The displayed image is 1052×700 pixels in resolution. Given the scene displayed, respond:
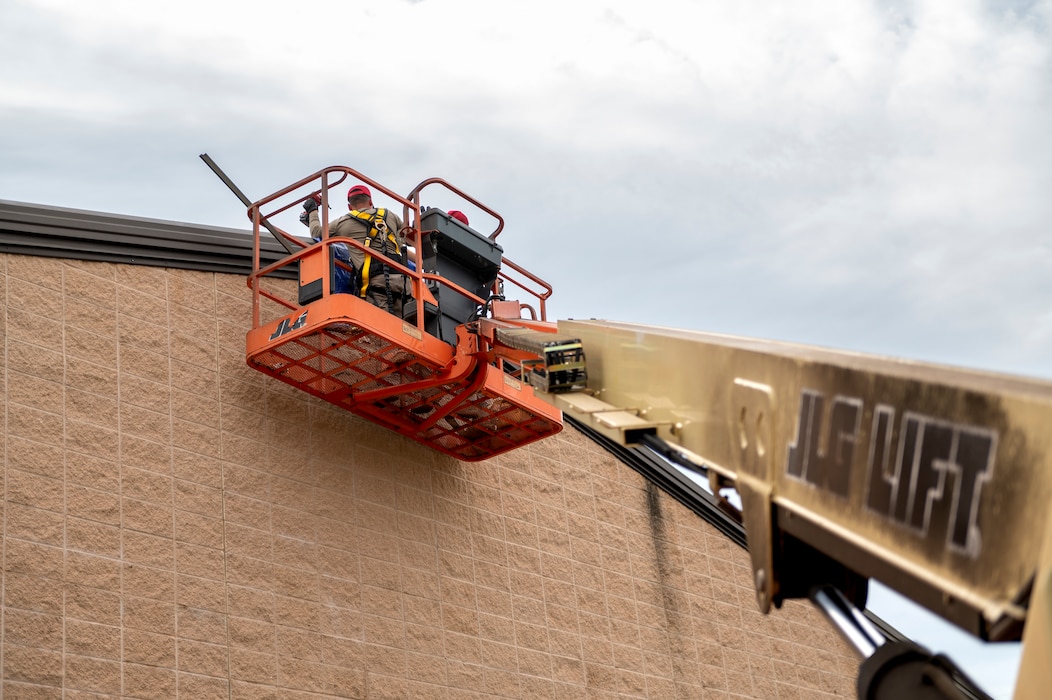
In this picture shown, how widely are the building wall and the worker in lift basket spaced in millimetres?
1209

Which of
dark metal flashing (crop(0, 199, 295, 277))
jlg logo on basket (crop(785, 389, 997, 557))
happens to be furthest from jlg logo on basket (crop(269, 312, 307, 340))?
jlg logo on basket (crop(785, 389, 997, 557))

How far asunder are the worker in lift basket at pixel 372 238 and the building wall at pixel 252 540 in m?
1.21

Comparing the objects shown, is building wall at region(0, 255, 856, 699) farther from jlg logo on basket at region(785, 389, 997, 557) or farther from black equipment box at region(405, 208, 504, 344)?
jlg logo on basket at region(785, 389, 997, 557)

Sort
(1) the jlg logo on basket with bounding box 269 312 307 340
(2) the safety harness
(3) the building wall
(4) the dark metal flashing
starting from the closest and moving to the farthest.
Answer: (3) the building wall < (1) the jlg logo on basket with bounding box 269 312 307 340 < (4) the dark metal flashing < (2) the safety harness

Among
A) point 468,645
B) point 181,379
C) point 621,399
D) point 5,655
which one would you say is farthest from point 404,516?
point 621,399

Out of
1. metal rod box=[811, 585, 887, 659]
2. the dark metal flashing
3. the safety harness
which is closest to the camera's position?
metal rod box=[811, 585, 887, 659]

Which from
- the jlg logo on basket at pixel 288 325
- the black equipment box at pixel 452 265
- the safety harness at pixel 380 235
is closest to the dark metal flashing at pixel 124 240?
the safety harness at pixel 380 235

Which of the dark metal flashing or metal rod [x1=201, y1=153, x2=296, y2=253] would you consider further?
metal rod [x1=201, y1=153, x2=296, y2=253]

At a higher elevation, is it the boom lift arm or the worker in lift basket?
the worker in lift basket

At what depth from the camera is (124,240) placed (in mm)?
10664

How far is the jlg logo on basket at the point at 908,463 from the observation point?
10.7 feet

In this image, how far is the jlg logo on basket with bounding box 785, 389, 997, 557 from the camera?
327cm

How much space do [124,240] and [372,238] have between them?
223 centimetres

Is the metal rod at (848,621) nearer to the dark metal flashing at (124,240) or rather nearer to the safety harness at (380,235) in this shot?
the safety harness at (380,235)
